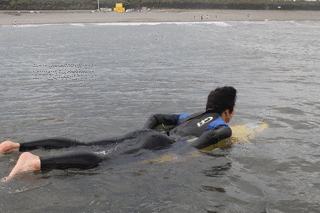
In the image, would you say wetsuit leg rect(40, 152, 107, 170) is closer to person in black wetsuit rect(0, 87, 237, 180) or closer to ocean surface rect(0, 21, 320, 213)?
person in black wetsuit rect(0, 87, 237, 180)

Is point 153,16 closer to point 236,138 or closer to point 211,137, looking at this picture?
point 236,138

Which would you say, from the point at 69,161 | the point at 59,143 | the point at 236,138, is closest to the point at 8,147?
the point at 59,143

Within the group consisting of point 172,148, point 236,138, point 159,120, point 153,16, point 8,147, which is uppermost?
point 153,16

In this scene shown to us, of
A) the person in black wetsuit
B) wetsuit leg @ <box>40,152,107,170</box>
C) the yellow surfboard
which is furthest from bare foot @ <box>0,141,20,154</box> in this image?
the yellow surfboard

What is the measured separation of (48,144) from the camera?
18.7ft

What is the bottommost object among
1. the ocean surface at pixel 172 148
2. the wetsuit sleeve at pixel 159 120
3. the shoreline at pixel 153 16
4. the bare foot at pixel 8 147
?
the ocean surface at pixel 172 148

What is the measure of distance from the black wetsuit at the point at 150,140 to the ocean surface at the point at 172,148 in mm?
161

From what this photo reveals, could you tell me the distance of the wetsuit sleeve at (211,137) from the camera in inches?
226

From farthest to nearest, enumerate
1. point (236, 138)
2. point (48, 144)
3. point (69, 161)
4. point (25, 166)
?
1. point (236, 138)
2. point (48, 144)
3. point (69, 161)
4. point (25, 166)

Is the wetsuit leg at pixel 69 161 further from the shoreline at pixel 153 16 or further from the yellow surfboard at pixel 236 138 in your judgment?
the shoreline at pixel 153 16

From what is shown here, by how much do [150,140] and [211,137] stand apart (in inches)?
39.7

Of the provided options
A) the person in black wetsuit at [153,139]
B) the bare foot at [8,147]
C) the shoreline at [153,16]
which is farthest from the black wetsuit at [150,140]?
the shoreline at [153,16]

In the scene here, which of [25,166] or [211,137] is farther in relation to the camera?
[211,137]

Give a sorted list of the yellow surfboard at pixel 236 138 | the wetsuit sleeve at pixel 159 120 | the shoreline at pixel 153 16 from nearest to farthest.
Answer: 1. the yellow surfboard at pixel 236 138
2. the wetsuit sleeve at pixel 159 120
3. the shoreline at pixel 153 16
